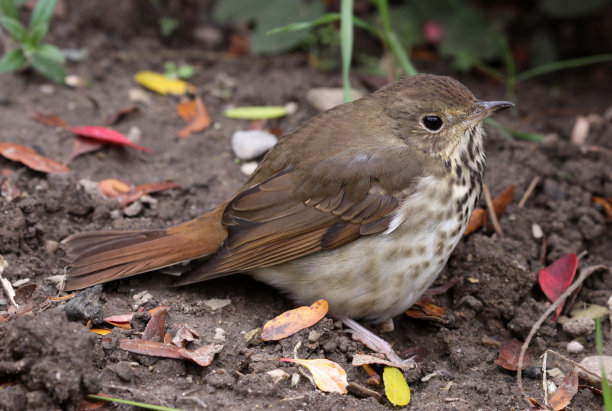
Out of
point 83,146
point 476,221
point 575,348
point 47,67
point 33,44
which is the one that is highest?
point 33,44

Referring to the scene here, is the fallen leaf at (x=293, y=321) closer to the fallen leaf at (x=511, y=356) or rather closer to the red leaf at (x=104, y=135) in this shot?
the fallen leaf at (x=511, y=356)

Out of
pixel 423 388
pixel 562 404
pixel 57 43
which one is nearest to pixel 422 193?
pixel 423 388

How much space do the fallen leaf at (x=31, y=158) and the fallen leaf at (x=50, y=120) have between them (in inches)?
14.7

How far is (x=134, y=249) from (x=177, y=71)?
2.05 m

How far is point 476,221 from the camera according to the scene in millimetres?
3924

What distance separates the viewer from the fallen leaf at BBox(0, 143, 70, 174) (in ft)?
12.9

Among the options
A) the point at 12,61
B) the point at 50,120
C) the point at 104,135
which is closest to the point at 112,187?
the point at 104,135

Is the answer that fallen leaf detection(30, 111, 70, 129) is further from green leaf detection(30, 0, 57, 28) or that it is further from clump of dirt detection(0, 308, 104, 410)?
clump of dirt detection(0, 308, 104, 410)

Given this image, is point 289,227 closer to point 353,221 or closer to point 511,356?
point 353,221

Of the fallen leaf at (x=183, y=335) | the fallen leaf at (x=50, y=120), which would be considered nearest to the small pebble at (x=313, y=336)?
the fallen leaf at (x=183, y=335)

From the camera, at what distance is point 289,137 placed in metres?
3.53

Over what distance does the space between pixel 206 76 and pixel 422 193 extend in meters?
2.35

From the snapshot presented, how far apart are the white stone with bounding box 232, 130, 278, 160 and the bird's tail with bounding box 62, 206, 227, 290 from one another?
36.2 inches

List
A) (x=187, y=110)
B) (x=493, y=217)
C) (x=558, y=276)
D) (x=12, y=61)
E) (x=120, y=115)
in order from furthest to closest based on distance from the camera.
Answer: (x=187, y=110)
(x=120, y=115)
(x=12, y=61)
(x=493, y=217)
(x=558, y=276)
